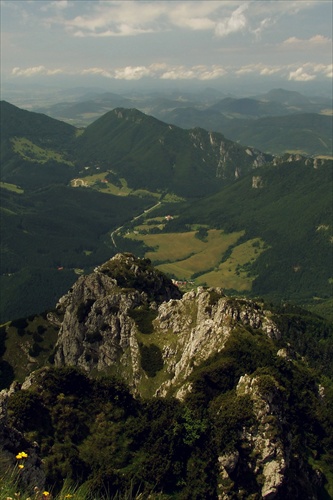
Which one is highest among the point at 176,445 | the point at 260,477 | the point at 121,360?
the point at 176,445

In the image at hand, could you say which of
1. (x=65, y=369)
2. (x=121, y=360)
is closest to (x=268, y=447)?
(x=65, y=369)

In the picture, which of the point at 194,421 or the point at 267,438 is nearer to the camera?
the point at 267,438

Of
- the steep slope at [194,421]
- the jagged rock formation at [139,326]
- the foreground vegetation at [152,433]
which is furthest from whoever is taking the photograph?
the jagged rock formation at [139,326]

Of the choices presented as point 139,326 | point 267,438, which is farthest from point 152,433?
point 139,326

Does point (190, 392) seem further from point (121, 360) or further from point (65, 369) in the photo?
point (121, 360)

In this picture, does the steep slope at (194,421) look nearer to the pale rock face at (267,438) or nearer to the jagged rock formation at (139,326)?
the pale rock face at (267,438)

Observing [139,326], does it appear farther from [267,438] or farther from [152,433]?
[267,438]

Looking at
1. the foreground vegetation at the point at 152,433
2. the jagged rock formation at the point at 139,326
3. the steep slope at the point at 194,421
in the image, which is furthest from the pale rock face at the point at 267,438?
the jagged rock formation at the point at 139,326

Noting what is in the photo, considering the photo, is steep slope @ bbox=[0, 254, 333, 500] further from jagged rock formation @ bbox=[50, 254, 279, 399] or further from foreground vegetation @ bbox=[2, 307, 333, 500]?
jagged rock formation @ bbox=[50, 254, 279, 399]
